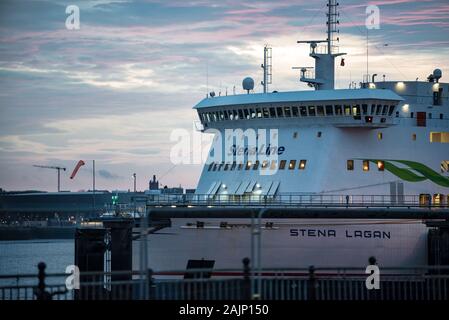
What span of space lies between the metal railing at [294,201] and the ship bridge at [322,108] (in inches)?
130

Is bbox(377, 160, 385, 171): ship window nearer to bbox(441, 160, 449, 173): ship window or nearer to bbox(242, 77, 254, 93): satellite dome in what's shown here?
bbox(441, 160, 449, 173): ship window

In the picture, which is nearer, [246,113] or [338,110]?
[338,110]

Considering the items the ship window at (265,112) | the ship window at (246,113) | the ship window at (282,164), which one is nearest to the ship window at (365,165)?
the ship window at (282,164)

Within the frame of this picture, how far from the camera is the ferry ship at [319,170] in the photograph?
48.7 meters

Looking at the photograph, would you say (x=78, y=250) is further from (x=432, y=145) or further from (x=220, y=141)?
(x=432, y=145)

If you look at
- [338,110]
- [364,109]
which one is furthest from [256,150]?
[364,109]

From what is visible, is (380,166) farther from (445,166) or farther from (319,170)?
(445,166)

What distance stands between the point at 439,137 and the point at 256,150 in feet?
29.1

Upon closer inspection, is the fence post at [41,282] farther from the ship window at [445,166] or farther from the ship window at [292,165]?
the ship window at [445,166]

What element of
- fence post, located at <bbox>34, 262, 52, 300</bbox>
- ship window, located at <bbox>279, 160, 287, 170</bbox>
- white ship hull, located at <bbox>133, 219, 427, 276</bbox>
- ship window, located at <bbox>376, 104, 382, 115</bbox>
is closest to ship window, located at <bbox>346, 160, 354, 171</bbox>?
ship window, located at <bbox>376, 104, 382, 115</bbox>

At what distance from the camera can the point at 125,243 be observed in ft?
158

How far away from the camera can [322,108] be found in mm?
51656
